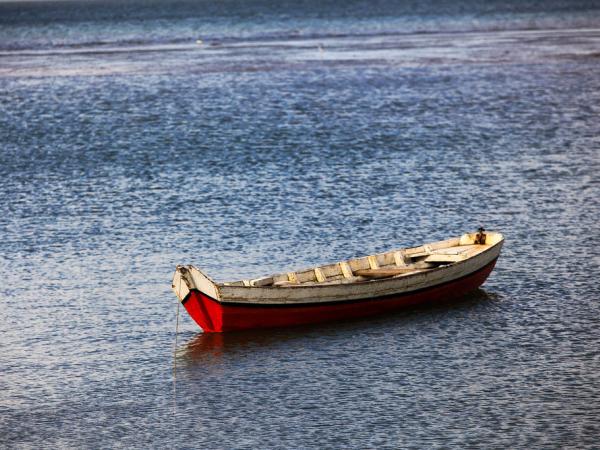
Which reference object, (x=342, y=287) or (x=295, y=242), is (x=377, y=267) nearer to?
(x=342, y=287)

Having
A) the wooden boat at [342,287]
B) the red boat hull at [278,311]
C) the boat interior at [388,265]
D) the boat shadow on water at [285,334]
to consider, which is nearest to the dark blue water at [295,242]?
the boat shadow on water at [285,334]

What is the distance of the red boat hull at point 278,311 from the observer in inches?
991

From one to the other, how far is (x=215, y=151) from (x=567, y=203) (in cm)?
1777

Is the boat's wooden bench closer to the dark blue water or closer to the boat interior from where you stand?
the boat interior

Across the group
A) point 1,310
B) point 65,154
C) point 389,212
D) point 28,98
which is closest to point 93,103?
point 28,98

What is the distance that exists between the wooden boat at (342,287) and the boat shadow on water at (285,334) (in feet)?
0.56

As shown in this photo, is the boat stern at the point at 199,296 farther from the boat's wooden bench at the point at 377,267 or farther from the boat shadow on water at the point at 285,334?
the boat's wooden bench at the point at 377,267

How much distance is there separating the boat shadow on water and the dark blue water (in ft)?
0.26

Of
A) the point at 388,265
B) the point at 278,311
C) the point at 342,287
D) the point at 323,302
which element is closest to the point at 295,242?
the point at 388,265

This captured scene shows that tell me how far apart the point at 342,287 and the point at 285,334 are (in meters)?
1.67

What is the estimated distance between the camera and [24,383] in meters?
23.0

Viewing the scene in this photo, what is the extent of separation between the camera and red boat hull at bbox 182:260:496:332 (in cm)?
2517

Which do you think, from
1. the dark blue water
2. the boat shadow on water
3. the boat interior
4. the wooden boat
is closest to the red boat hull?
the wooden boat

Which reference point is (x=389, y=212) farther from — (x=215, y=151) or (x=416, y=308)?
(x=215, y=151)
